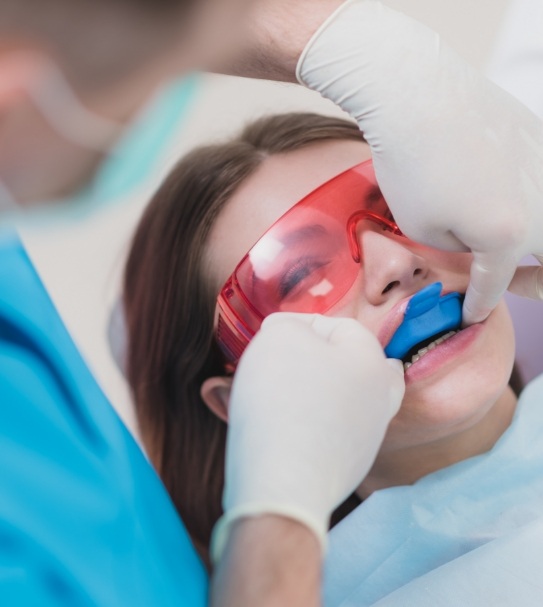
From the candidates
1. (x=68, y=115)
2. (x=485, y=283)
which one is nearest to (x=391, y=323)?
(x=485, y=283)

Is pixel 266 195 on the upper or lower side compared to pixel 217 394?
upper

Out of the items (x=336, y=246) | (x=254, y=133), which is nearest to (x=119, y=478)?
(x=336, y=246)

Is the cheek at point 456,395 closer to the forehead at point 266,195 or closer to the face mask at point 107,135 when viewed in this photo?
the forehead at point 266,195

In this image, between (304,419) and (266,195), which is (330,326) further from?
(266,195)

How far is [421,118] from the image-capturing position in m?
0.97

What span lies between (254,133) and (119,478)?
79cm

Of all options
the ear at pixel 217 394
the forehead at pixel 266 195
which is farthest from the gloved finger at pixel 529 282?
the ear at pixel 217 394

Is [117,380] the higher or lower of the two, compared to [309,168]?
lower

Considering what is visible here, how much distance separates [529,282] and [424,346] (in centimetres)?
21

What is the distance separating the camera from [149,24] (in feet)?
1.58

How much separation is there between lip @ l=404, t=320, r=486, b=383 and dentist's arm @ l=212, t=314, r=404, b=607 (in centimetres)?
12

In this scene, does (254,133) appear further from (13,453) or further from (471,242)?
(13,453)

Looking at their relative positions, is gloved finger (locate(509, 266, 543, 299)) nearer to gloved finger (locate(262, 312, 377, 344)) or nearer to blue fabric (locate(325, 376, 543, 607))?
blue fabric (locate(325, 376, 543, 607))

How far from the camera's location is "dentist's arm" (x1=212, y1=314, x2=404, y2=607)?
2.16 ft
